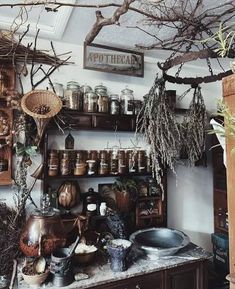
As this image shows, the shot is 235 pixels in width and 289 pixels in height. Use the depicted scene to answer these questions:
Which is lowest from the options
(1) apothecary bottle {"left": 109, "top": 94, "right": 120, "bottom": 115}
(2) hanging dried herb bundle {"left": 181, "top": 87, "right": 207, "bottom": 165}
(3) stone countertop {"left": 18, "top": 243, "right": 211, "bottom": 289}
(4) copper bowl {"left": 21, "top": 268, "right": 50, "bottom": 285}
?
(3) stone countertop {"left": 18, "top": 243, "right": 211, "bottom": 289}

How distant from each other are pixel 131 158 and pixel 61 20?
1.17 m

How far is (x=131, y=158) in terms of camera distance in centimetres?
225

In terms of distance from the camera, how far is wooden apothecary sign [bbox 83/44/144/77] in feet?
7.19

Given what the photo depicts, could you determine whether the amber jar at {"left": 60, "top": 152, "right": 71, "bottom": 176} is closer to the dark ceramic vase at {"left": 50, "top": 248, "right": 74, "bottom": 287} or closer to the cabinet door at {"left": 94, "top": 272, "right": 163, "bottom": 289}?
the dark ceramic vase at {"left": 50, "top": 248, "right": 74, "bottom": 287}

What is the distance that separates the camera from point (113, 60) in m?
2.29

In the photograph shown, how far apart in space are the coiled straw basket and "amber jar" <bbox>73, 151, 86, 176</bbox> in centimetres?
35

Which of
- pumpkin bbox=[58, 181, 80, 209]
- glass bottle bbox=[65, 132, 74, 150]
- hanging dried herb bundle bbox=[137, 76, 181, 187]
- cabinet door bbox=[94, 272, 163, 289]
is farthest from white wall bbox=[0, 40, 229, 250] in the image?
cabinet door bbox=[94, 272, 163, 289]

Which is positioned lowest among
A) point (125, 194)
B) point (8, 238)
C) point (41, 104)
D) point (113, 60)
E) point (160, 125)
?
point (8, 238)

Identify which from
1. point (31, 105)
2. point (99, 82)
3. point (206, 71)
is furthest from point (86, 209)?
point (206, 71)

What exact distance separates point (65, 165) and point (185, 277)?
1.16 meters

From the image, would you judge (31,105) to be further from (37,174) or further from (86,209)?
(86,209)

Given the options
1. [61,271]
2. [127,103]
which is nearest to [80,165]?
[127,103]

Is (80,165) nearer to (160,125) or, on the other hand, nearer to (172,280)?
(160,125)

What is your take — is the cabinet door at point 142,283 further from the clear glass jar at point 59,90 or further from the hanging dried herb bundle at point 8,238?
the clear glass jar at point 59,90
